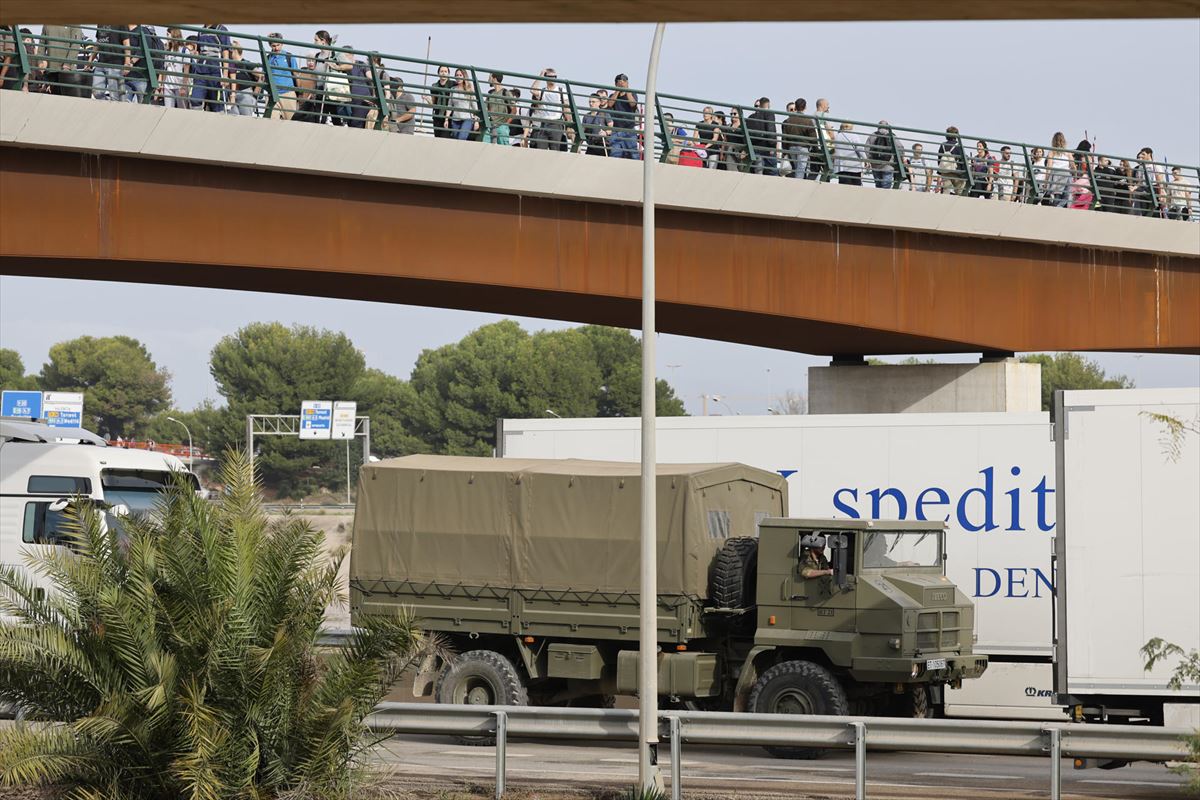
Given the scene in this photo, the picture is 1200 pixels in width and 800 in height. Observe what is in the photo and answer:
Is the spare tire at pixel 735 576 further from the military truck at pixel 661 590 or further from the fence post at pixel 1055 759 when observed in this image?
the fence post at pixel 1055 759

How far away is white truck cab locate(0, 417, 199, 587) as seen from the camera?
2134 cm

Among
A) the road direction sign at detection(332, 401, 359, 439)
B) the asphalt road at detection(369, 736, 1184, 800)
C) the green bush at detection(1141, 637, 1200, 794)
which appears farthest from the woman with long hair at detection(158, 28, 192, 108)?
the road direction sign at detection(332, 401, 359, 439)

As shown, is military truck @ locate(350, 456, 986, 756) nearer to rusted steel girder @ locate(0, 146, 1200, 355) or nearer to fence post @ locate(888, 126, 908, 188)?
rusted steel girder @ locate(0, 146, 1200, 355)

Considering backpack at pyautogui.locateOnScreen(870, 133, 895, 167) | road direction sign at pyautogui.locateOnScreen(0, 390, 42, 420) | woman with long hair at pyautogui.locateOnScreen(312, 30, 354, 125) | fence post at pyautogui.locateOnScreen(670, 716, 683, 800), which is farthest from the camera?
road direction sign at pyautogui.locateOnScreen(0, 390, 42, 420)

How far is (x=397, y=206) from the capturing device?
68.7 ft

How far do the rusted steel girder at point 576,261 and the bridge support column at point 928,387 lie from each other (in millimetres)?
518

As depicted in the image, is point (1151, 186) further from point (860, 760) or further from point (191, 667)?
point (191, 667)

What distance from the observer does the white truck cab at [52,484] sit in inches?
840

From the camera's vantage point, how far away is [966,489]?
746 inches

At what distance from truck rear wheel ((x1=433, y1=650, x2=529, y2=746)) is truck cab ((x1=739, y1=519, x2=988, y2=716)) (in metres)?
2.69

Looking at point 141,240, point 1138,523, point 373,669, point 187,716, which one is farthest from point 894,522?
point 141,240

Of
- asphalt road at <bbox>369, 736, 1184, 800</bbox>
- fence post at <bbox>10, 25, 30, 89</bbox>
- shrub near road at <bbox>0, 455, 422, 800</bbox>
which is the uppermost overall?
fence post at <bbox>10, 25, 30, 89</bbox>

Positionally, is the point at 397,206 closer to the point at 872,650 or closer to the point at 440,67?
the point at 440,67

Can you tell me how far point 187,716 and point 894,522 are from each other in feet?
28.6
